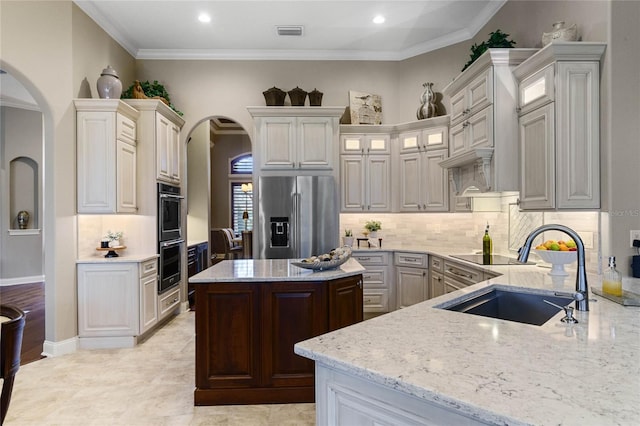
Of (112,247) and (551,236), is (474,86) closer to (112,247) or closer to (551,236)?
(551,236)

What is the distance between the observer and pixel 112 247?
3820 millimetres

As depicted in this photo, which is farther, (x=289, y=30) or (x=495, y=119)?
(x=289, y=30)

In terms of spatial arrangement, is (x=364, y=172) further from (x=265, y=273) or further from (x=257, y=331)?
(x=257, y=331)

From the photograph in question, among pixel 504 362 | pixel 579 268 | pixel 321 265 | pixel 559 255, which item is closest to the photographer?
pixel 504 362

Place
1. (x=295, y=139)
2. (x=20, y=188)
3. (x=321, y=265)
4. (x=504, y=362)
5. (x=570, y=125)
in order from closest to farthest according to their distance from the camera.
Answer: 1. (x=504, y=362)
2. (x=570, y=125)
3. (x=321, y=265)
4. (x=295, y=139)
5. (x=20, y=188)

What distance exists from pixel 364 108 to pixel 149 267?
3417 mm

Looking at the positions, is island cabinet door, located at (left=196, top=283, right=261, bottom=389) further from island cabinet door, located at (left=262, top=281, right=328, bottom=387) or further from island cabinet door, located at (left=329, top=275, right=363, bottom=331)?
island cabinet door, located at (left=329, top=275, right=363, bottom=331)

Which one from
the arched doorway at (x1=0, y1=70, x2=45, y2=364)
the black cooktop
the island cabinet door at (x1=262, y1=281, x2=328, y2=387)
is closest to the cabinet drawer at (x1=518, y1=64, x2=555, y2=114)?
the black cooktop

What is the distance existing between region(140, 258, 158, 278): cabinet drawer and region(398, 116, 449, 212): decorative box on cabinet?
3.09m

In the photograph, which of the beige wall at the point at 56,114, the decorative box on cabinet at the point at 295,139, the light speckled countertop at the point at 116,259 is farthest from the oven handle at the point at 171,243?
the decorative box on cabinet at the point at 295,139

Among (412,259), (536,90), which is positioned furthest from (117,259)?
(536,90)

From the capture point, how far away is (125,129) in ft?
12.5

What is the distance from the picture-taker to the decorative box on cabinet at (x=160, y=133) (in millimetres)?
4094

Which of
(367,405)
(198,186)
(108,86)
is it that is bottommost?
(367,405)
